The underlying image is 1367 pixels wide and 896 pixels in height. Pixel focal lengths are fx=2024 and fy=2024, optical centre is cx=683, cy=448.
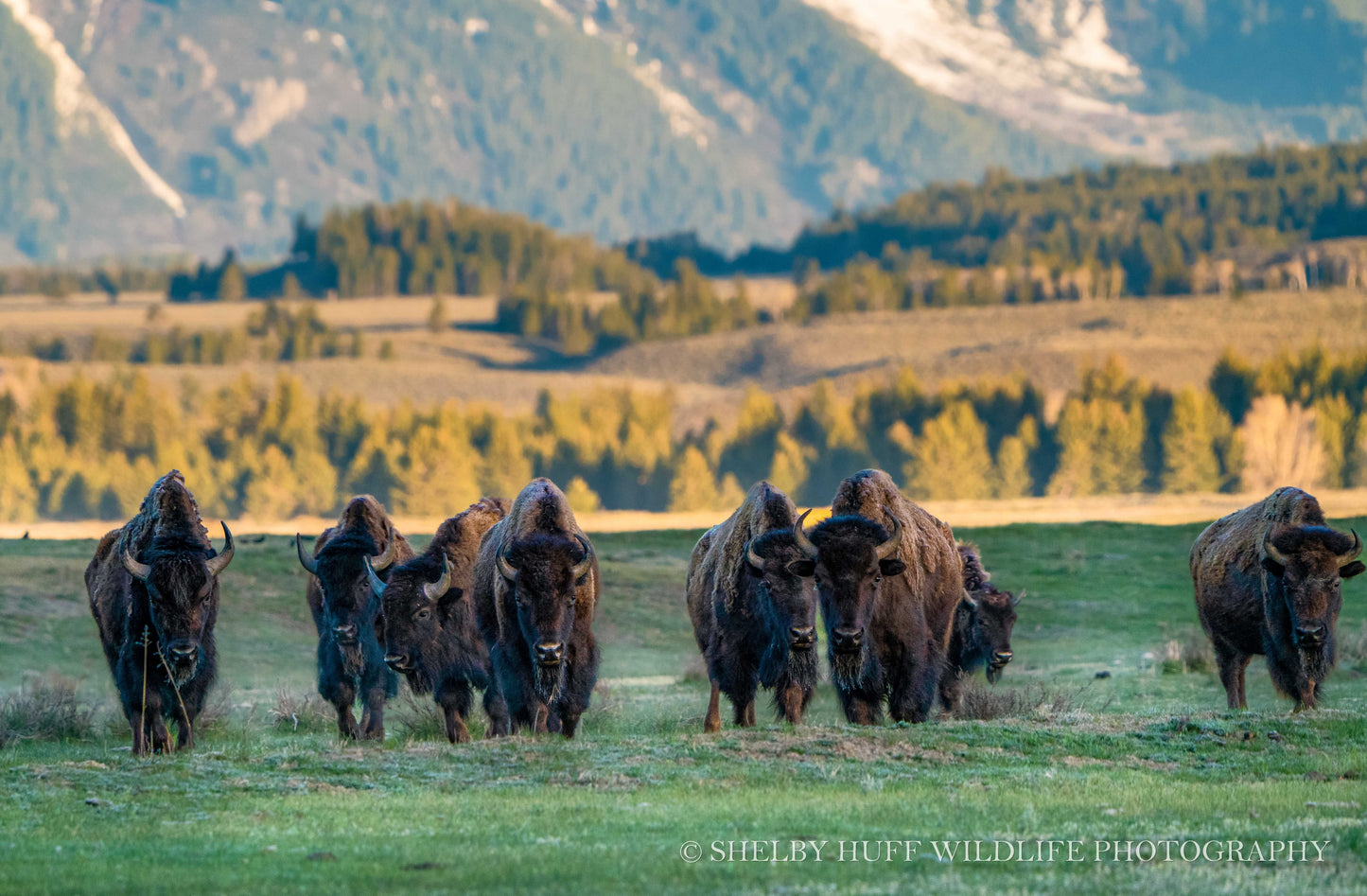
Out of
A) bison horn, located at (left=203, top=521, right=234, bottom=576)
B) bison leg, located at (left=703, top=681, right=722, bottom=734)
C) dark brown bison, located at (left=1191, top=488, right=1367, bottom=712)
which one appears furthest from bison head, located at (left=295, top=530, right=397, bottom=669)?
dark brown bison, located at (left=1191, top=488, right=1367, bottom=712)

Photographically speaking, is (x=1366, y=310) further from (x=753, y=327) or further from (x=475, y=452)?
(x=475, y=452)

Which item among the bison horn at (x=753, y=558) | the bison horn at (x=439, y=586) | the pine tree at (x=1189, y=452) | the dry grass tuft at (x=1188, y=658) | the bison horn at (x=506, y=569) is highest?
the pine tree at (x=1189, y=452)

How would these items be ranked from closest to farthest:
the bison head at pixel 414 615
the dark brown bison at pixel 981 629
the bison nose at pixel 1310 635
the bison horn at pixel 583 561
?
the bison horn at pixel 583 561, the bison nose at pixel 1310 635, the bison head at pixel 414 615, the dark brown bison at pixel 981 629

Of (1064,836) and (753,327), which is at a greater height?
(753,327)

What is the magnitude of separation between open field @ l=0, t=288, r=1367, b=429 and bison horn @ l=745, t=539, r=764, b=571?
4200 inches

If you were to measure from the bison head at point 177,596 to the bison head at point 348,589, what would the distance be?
221 centimetres

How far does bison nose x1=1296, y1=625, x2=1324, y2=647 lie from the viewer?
16516mm

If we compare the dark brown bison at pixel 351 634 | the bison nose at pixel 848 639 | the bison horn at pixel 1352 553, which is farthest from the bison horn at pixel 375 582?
the bison horn at pixel 1352 553

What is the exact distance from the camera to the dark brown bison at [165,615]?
1566 cm

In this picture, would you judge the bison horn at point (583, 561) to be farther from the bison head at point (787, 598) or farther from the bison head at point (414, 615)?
the bison head at point (414, 615)

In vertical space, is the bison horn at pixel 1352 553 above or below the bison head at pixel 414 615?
above

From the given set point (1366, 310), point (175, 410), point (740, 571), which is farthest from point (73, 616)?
point (1366, 310)

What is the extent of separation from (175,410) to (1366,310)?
270 ft

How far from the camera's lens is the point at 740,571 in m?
16.4
